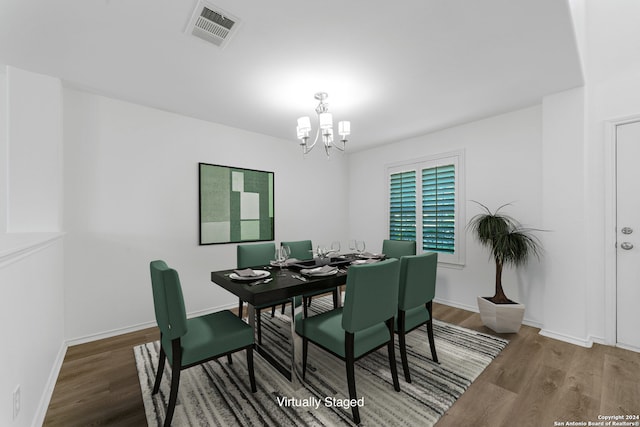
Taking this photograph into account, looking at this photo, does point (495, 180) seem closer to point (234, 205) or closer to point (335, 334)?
point (335, 334)

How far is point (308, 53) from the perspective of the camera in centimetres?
200

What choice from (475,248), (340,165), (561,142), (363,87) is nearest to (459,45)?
(363,87)

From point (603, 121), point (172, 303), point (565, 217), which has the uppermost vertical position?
point (603, 121)

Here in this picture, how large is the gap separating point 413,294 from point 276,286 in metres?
1.06

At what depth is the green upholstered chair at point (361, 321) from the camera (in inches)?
65.0

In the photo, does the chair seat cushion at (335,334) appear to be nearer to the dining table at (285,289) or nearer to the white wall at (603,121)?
the dining table at (285,289)

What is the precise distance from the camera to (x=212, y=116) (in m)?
3.29

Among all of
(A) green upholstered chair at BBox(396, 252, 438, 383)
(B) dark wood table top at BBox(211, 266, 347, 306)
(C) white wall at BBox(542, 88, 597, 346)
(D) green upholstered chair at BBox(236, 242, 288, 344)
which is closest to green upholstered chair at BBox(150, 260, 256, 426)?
(B) dark wood table top at BBox(211, 266, 347, 306)

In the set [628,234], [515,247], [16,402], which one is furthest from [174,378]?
[628,234]

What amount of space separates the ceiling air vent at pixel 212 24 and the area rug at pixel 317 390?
249 cm

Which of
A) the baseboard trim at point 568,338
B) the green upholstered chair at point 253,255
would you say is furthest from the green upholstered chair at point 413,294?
the baseboard trim at point 568,338

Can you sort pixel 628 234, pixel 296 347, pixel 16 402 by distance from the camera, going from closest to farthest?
1. pixel 16 402
2. pixel 296 347
3. pixel 628 234

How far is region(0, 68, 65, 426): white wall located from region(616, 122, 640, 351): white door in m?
4.62

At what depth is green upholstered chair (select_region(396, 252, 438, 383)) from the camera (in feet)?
6.63
